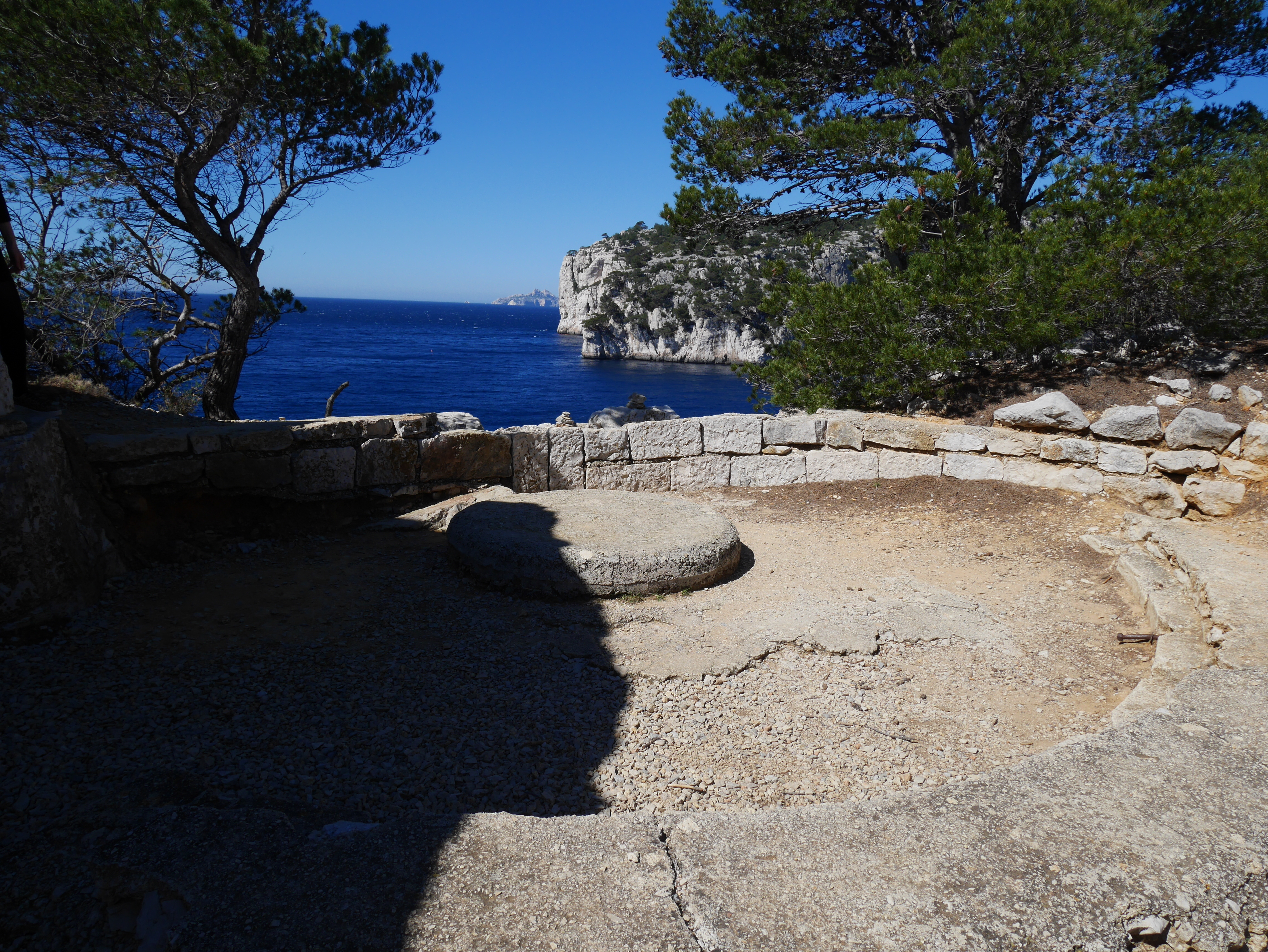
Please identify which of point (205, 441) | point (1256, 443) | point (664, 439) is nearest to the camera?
point (205, 441)

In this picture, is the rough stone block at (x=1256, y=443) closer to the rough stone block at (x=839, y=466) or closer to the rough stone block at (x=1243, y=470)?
the rough stone block at (x=1243, y=470)

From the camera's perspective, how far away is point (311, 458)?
19.4 feet

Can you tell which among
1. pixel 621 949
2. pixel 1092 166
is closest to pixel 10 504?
pixel 621 949

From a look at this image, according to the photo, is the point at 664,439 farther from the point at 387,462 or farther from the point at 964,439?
the point at 964,439

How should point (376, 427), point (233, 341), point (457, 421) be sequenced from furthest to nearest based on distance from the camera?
1. point (233, 341)
2. point (457, 421)
3. point (376, 427)

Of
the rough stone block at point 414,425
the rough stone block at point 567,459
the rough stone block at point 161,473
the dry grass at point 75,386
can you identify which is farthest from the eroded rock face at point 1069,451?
the dry grass at point 75,386

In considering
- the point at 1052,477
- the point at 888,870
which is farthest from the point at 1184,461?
the point at 888,870

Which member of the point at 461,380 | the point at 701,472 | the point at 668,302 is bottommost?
the point at 461,380

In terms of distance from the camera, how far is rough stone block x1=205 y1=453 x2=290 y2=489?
217 inches

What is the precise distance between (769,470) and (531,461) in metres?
2.31

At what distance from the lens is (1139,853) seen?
211 cm

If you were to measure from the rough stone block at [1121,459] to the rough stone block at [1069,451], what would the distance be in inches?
2.7

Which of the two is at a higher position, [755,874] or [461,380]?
[755,874]

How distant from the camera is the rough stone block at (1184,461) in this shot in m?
5.98
